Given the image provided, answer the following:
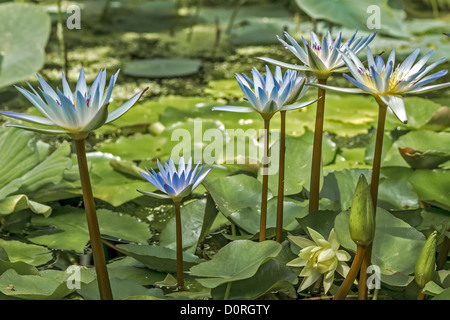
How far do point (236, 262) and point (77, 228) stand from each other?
0.54m

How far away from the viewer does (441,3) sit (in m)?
4.46

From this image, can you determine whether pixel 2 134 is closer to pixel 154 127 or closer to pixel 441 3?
pixel 154 127

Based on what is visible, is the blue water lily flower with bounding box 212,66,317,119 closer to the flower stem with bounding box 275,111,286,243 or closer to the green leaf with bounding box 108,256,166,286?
the flower stem with bounding box 275,111,286,243

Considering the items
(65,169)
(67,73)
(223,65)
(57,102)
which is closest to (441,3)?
(223,65)

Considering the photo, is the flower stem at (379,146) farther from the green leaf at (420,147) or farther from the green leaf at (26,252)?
the green leaf at (26,252)

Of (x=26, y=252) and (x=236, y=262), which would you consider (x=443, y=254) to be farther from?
(x=26, y=252)

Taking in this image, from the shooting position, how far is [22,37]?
7.72 feet

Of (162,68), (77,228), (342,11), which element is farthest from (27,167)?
(342,11)

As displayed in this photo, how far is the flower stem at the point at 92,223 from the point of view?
0.81 metres

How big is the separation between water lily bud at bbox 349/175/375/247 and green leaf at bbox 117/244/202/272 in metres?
0.37

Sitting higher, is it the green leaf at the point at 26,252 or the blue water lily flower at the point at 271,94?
the blue water lily flower at the point at 271,94

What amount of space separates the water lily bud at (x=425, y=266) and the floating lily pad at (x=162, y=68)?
76.2 inches

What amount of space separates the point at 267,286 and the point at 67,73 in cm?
200

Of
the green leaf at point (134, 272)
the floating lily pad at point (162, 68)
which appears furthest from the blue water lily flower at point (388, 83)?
the floating lily pad at point (162, 68)
